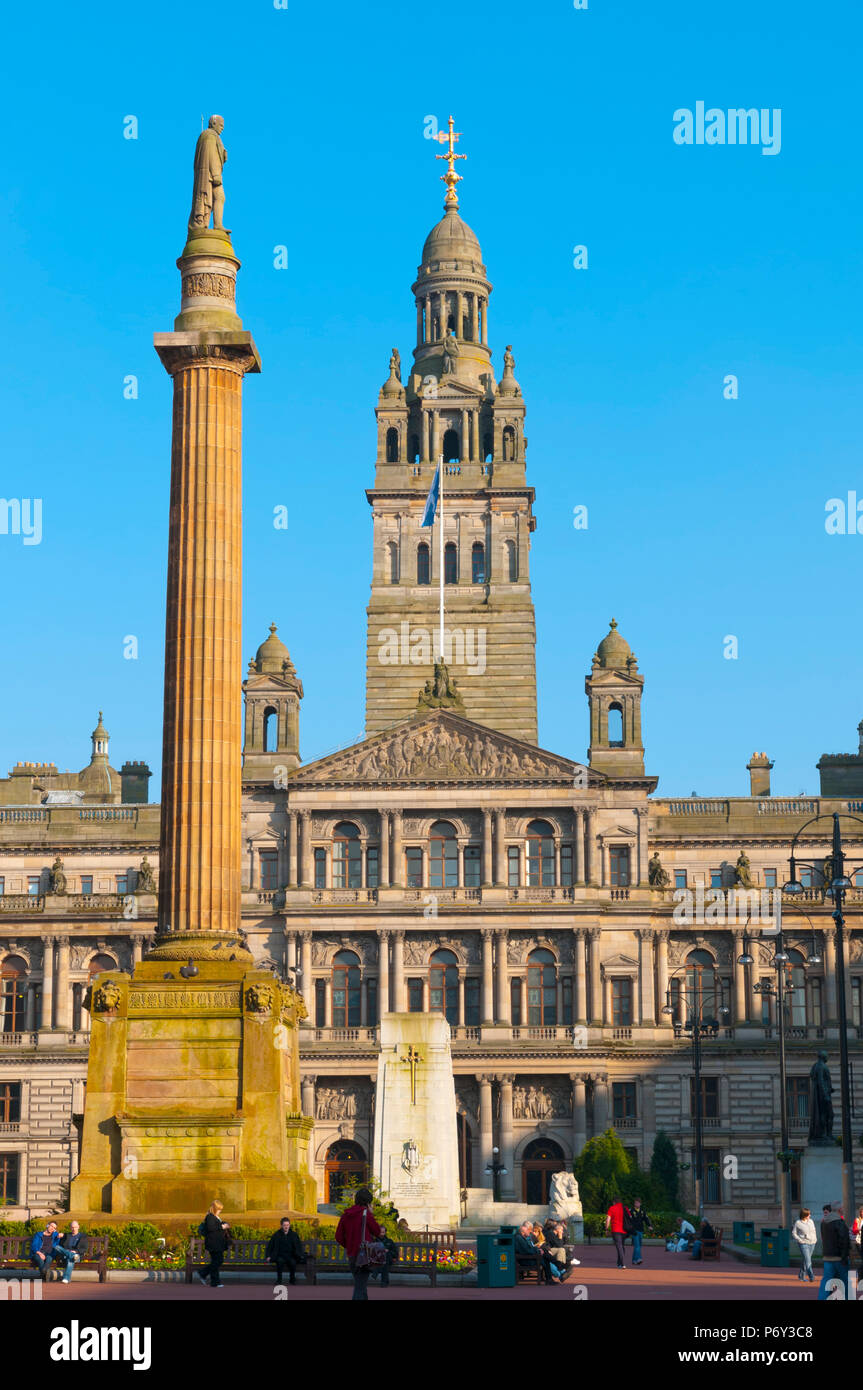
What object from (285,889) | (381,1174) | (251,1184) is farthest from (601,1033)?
(251,1184)

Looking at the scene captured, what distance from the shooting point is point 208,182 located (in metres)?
39.9

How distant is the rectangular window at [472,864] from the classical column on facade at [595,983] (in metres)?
5.53

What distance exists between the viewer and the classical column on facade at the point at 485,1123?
273 ft

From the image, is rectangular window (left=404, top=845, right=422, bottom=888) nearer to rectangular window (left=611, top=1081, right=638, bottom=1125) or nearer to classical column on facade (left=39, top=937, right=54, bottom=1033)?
rectangular window (left=611, top=1081, right=638, bottom=1125)

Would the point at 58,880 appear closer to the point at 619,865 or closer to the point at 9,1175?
the point at 9,1175

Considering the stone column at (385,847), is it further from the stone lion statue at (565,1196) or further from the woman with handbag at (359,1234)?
the woman with handbag at (359,1234)

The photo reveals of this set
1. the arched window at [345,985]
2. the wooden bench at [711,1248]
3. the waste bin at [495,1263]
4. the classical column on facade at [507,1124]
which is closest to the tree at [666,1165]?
the classical column on facade at [507,1124]

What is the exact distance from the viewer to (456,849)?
86812mm

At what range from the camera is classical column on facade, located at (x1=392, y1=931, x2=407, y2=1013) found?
3344 inches

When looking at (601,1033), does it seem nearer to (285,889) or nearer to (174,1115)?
(285,889)

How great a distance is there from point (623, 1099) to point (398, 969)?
11.2 meters

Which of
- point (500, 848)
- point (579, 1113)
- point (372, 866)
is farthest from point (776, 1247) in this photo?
point (372, 866)
